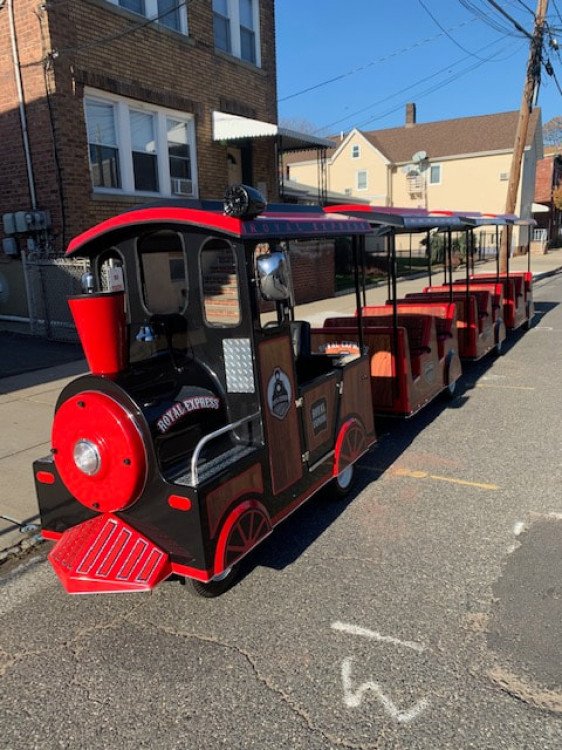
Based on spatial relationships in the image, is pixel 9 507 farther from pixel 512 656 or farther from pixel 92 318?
pixel 512 656

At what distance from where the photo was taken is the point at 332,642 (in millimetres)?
3021

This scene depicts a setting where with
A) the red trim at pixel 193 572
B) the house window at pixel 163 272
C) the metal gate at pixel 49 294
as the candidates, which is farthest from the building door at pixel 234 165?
the red trim at pixel 193 572

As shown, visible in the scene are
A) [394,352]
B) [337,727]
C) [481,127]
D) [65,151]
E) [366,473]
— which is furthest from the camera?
[481,127]

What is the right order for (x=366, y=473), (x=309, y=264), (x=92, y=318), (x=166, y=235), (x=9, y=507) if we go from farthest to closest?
(x=309, y=264) → (x=366, y=473) → (x=9, y=507) → (x=166, y=235) → (x=92, y=318)

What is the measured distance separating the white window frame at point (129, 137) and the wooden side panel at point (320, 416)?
8086 millimetres

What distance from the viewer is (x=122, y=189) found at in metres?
11.4

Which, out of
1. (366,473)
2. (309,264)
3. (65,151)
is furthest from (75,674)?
(309,264)

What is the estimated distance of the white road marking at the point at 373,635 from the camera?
2.98m

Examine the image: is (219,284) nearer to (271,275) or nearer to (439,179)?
(271,275)

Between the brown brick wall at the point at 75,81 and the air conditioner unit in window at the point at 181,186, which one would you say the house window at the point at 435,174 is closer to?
the brown brick wall at the point at 75,81

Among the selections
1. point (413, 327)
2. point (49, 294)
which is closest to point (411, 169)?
point (49, 294)

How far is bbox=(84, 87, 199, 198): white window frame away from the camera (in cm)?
1094

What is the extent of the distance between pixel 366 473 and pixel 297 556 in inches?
60.9

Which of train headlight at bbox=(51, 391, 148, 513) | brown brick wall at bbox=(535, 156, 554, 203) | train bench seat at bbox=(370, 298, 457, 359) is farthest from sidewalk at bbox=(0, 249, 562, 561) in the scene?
brown brick wall at bbox=(535, 156, 554, 203)
